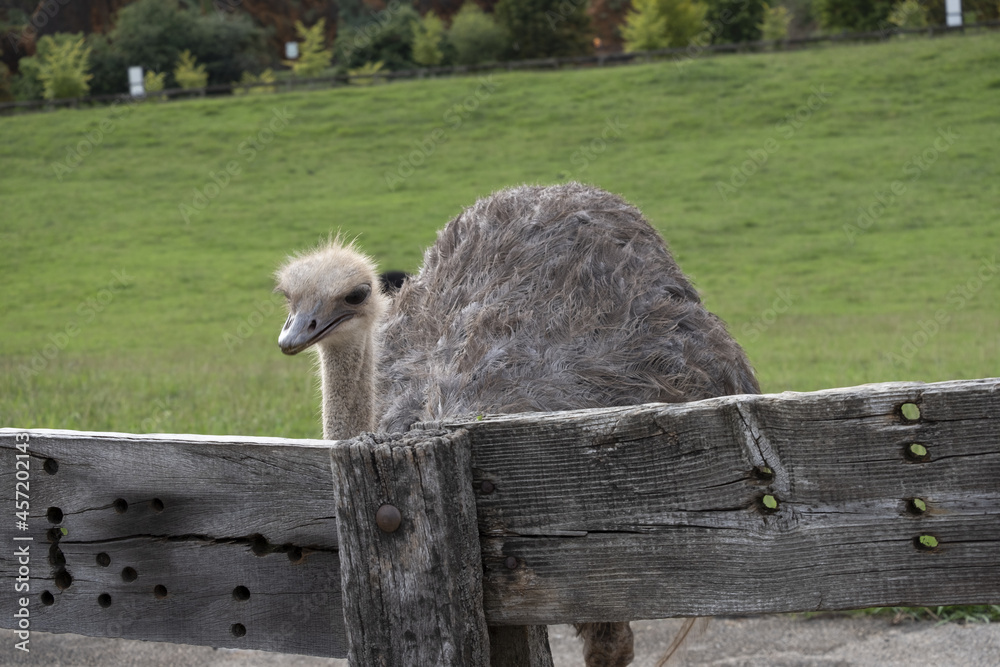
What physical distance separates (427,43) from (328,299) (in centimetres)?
4699

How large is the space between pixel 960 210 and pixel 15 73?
47121 millimetres

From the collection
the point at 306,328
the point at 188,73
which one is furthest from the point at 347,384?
the point at 188,73

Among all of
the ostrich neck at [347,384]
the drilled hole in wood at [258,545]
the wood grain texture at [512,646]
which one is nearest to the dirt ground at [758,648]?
the ostrich neck at [347,384]

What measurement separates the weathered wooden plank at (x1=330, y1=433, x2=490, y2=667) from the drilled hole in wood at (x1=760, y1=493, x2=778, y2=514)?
502mm

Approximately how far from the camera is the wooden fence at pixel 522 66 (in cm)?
3962

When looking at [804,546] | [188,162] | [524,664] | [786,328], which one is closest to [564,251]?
[524,664]

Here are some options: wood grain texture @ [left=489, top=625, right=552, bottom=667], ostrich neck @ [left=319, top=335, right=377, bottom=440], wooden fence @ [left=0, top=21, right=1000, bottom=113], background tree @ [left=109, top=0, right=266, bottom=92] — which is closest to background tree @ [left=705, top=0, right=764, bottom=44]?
wooden fence @ [left=0, top=21, right=1000, bottom=113]

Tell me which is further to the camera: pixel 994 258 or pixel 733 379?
pixel 994 258

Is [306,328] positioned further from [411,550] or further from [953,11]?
[953,11]

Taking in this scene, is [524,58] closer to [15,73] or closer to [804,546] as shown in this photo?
[15,73]

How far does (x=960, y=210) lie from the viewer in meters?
22.2

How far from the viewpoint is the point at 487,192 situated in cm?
2503

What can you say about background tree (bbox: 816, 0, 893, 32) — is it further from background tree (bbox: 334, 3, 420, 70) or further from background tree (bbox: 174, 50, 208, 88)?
background tree (bbox: 174, 50, 208, 88)

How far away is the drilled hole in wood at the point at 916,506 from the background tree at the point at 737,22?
50543mm
